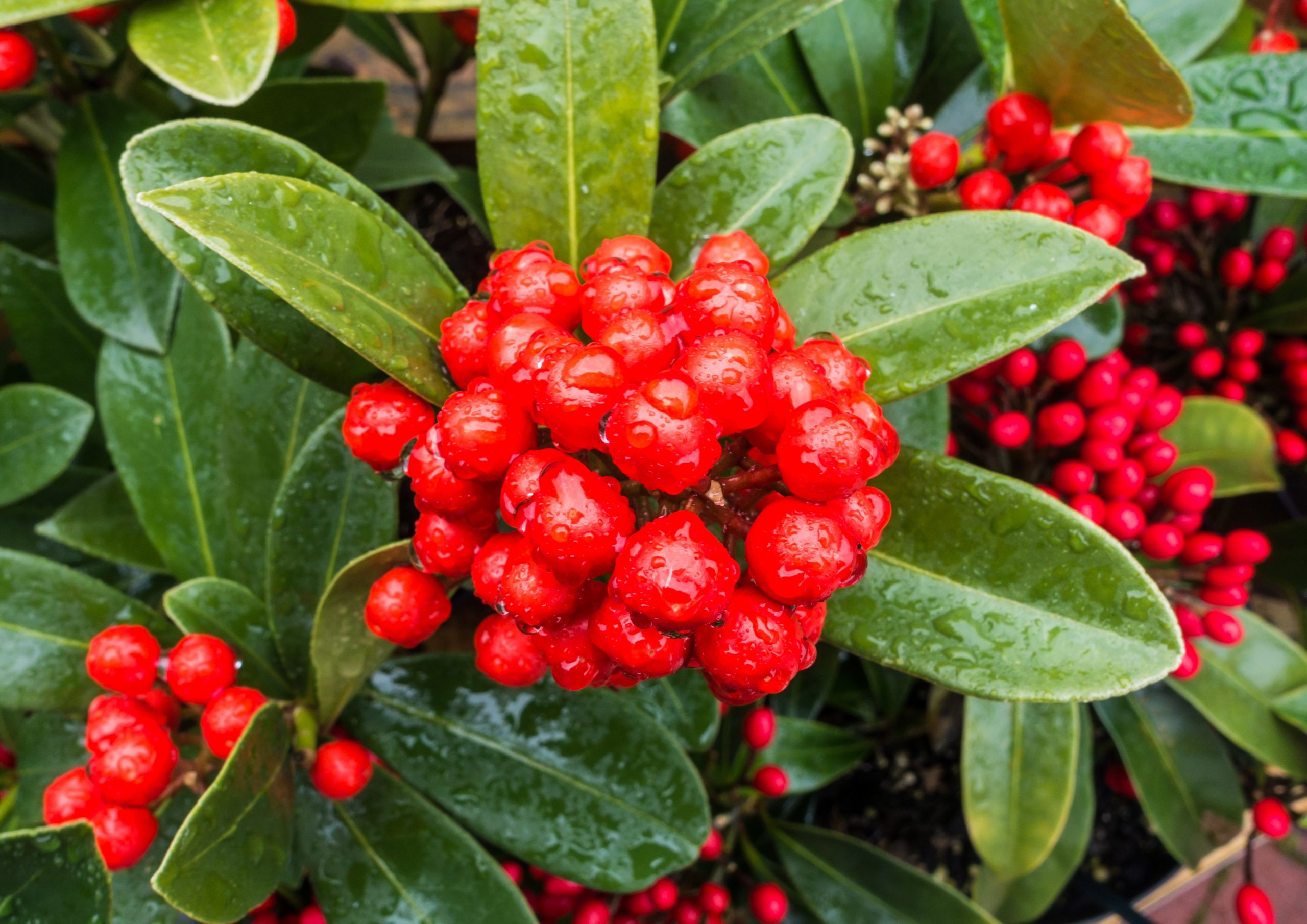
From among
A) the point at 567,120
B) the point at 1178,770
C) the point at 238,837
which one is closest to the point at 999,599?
the point at 567,120

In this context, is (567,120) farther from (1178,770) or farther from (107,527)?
(1178,770)

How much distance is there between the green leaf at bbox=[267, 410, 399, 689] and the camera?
849 millimetres

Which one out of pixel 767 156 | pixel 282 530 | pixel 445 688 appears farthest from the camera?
pixel 445 688

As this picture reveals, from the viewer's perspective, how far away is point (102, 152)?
41.8 inches

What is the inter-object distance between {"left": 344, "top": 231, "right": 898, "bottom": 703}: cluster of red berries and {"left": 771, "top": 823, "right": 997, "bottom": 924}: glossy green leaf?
90 cm

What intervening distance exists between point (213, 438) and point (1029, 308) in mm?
960

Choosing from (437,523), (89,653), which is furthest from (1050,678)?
(89,653)

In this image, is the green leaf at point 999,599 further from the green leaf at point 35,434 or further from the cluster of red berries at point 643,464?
the green leaf at point 35,434

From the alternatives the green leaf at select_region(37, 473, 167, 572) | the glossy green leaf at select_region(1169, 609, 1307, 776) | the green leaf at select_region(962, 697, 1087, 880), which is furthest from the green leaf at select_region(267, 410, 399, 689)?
the glossy green leaf at select_region(1169, 609, 1307, 776)

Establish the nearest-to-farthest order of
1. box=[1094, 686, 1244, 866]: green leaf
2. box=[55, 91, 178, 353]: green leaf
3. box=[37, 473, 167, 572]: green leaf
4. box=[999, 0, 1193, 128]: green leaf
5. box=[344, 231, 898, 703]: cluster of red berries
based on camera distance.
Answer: box=[344, 231, 898, 703]: cluster of red berries < box=[999, 0, 1193, 128]: green leaf < box=[55, 91, 178, 353]: green leaf < box=[37, 473, 167, 572]: green leaf < box=[1094, 686, 1244, 866]: green leaf

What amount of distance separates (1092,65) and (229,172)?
29.6 inches

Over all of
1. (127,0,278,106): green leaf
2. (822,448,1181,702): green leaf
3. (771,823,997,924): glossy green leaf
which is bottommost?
(771,823,997,924): glossy green leaf

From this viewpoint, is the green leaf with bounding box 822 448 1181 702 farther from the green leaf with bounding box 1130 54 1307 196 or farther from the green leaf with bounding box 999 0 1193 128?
the green leaf with bounding box 1130 54 1307 196

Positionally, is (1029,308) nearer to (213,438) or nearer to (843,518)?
(843,518)
